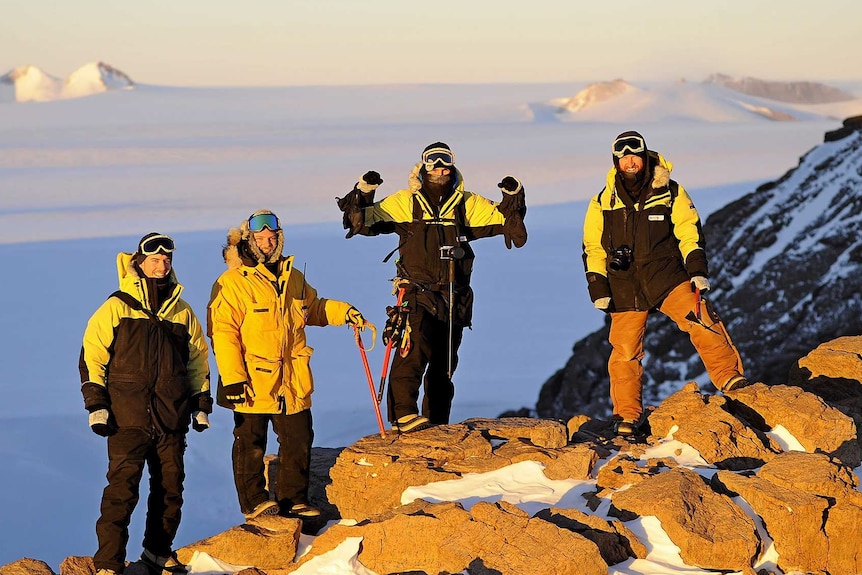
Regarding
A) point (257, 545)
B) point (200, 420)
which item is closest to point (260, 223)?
point (200, 420)

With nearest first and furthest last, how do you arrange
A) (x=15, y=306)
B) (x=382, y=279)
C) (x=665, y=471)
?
(x=665, y=471) → (x=15, y=306) → (x=382, y=279)

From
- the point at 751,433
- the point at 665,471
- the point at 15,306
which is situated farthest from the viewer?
the point at 15,306

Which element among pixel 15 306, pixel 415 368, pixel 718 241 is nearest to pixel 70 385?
pixel 15 306

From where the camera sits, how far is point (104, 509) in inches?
337

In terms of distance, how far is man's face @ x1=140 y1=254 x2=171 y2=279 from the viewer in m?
8.63

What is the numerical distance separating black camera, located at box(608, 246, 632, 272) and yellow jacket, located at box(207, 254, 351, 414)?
→ 261 centimetres

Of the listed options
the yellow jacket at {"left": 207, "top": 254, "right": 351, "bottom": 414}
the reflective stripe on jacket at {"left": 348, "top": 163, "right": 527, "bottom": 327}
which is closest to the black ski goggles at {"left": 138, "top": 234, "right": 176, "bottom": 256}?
the yellow jacket at {"left": 207, "top": 254, "right": 351, "bottom": 414}

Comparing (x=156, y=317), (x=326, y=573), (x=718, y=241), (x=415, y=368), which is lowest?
(x=718, y=241)

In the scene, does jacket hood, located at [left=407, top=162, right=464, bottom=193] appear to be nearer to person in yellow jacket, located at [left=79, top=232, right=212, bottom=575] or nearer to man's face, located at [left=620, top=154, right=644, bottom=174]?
man's face, located at [left=620, top=154, right=644, bottom=174]

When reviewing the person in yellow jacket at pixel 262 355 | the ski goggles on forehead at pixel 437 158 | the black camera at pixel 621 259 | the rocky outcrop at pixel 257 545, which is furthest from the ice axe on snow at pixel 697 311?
the rocky outcrop at pixel 257 545

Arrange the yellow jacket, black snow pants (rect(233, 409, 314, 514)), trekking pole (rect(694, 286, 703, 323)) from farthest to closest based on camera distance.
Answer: trekking pole (rect(694, 286, 703, 323)), black snow pants (rect(233, 409, 314, 514)), the yellow jacket

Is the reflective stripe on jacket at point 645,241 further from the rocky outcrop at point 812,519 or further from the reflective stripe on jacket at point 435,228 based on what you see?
the rocky outcrop at point 812,519

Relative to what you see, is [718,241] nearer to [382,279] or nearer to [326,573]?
[326,573]

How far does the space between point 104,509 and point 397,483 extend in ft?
7.11
